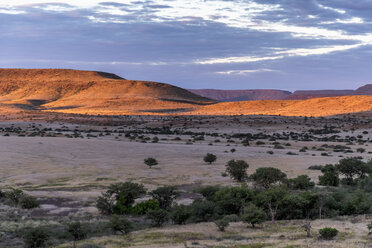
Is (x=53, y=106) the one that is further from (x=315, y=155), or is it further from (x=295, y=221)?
(x=295, y=221)

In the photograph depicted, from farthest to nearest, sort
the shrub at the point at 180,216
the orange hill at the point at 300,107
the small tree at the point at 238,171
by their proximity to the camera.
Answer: the orange hill at the point at 300,107, the small tree at the point at 238,171, the shrub at the point at 180,216

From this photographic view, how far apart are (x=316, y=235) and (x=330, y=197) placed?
15.4 ft

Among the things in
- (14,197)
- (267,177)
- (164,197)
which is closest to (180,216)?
(164,197)

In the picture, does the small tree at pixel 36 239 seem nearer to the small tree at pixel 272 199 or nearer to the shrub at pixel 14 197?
the shrub at pixel 14 197

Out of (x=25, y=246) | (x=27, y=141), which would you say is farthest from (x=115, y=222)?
(x=27, y=141)

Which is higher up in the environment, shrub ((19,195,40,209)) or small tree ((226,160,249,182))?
small tree ((226,160,249,182))

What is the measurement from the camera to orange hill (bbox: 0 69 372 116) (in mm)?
122125

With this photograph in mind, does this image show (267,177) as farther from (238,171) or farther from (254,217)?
(254,217)

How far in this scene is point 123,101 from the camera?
6132 inches

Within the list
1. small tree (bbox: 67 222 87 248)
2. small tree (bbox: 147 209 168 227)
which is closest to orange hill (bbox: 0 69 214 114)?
small tree (bbox: 147 209 168 227)

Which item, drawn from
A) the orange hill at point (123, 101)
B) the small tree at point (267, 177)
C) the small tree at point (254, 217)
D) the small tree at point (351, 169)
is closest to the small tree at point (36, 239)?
the small tree at point (254, 217)

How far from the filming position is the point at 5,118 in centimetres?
9400

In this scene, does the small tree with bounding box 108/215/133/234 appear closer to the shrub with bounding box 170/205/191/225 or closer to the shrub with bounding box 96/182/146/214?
the shrub with bounding box 170/205/191/225

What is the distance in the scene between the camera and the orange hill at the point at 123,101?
12212 centimetres
